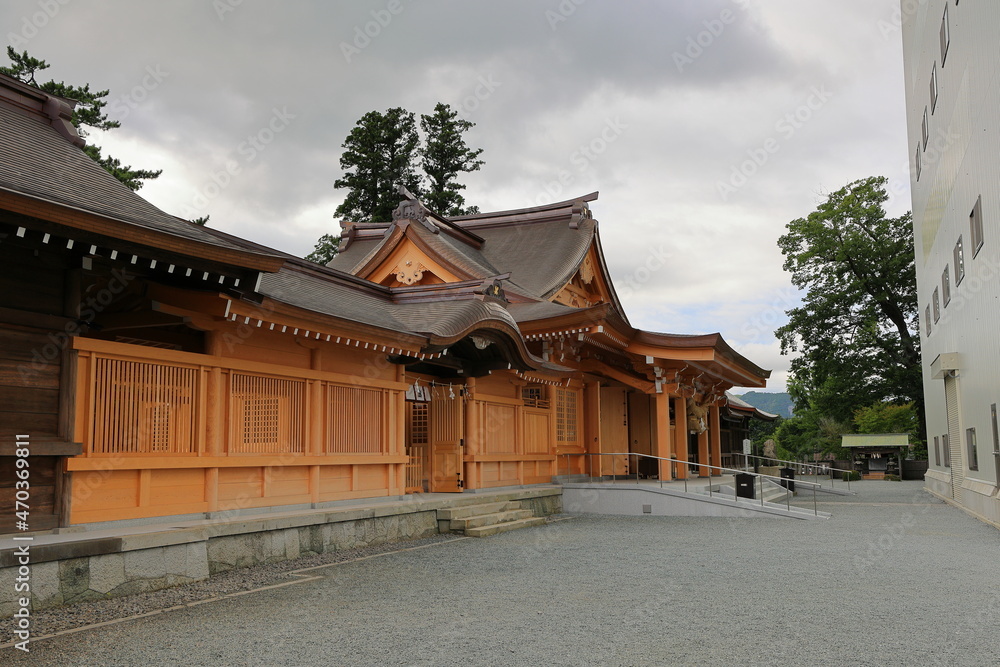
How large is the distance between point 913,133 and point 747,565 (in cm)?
2128

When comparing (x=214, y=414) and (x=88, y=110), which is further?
(x=88, y=110)

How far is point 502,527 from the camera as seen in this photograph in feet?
42.0

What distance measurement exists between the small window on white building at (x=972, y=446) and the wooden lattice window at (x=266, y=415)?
13481 mm

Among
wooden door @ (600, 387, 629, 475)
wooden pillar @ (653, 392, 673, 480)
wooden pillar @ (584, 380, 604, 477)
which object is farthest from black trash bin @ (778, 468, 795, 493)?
wooden pillar @ (584, 380, 604, 477)

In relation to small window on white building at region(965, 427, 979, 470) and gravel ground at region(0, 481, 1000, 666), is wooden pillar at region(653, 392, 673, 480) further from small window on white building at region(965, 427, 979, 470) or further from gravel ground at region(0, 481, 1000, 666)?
gravel ground at region(0, 481, 1000, 666)

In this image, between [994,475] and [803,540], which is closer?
[803,540]

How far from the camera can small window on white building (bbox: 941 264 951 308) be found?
734 inches

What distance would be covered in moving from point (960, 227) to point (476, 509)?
11.3 meters

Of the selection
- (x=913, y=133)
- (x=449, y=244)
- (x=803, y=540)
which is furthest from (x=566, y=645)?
(x=913, y=133)

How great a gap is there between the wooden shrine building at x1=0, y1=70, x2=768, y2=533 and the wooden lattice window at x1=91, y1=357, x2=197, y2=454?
2cm

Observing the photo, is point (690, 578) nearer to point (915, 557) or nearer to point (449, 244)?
point (915, 557)

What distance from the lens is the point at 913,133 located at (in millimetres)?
25438

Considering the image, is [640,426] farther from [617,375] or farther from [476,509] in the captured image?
[476,509]

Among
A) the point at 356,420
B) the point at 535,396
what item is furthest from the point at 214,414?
the point at 535,396
